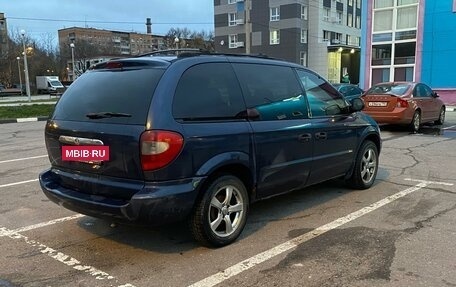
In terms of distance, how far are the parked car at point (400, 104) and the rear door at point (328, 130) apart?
304 inches

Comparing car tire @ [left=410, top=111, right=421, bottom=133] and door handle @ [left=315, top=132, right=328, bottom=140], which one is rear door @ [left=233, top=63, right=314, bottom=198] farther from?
car tire @ [left=410, top=111, right=421, bottom=133]

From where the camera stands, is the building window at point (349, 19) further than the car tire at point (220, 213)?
Yes

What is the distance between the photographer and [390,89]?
45.2ft

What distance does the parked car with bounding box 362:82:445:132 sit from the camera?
13.0 metres

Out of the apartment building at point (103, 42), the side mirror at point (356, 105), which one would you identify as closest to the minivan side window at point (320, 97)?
the side mirror at point (356, 105)

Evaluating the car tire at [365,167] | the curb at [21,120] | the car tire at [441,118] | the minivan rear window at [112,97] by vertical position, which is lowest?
the curb at [21,120]

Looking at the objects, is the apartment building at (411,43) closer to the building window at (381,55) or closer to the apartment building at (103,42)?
the building window at (381,55)

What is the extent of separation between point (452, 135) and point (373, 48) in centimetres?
1512

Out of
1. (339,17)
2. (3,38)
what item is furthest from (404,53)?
(3,38)

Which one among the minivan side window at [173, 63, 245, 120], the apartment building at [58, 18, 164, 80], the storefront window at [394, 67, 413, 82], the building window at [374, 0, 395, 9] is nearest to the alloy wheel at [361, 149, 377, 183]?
the minivan side window at [173, 63, 245, 120]

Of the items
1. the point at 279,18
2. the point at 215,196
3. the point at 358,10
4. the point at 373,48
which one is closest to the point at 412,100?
the point at 215,196

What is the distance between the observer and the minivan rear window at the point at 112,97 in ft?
12.7

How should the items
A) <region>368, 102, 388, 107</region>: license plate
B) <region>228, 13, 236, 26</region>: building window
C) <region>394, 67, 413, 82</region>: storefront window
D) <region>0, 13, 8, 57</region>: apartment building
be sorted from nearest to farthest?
<region>368, 102, 388, 107</region>: license plate < <region>394, 67, 413, 82</region>: storefront window < <region>228, 13, 236, 26</region>: building window < <region>0, 13, 8, 57</region>: apartment building

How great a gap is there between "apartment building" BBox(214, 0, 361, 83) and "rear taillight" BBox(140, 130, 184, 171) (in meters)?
48.5
